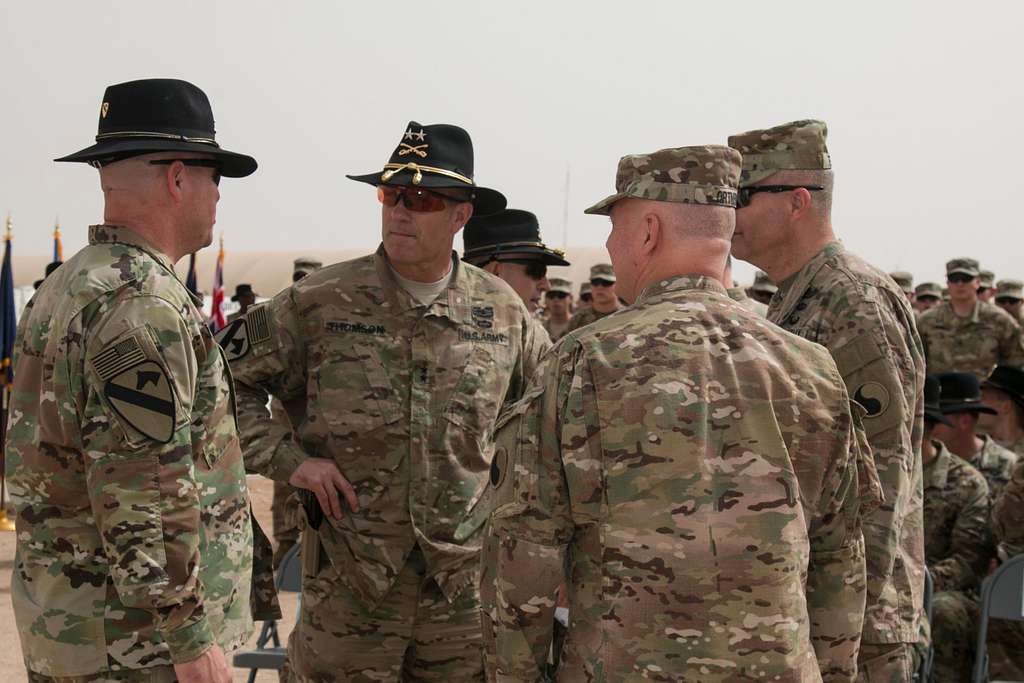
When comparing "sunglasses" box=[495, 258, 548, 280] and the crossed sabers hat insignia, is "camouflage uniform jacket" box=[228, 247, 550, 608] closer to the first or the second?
the crossed sabers hat insignia

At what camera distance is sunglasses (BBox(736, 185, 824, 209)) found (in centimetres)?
385

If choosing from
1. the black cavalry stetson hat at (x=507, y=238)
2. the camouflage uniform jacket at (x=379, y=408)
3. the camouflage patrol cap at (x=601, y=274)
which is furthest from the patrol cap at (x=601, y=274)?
the camouflage uniform jacket at (x=379, y=408)

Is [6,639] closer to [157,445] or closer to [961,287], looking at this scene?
[157,445]

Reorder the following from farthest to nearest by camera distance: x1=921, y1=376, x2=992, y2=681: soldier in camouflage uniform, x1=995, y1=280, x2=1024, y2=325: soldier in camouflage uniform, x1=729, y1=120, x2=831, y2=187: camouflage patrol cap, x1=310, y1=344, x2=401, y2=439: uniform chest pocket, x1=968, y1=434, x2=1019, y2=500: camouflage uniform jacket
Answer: x1=995, y1=280, x2=1024, y2=325: soldier in camouflage uniform < x1=968, y1=434, x2=1019, y2=500: camouflage uniform jacket < x1=921, y1=376, x2=992, y2=681: soldier in camouflage uniform < x1=310, y1=344, x2=401, y2=439: uniform chest pocket < x1=729, y1=120, x2=831, y2=187: camouflage patrol cap

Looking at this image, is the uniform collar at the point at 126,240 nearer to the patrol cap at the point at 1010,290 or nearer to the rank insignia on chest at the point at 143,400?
the rank insignia on chest at the point at 143,400

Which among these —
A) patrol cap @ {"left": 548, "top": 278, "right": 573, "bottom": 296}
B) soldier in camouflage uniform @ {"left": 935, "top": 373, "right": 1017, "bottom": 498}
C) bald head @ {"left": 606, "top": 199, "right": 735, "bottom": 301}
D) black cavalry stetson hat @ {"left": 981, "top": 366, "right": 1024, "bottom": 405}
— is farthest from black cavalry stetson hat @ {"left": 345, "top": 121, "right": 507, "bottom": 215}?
patrol cap @ {"left": 548, "top": 278, "right": 573, "bottom": 296}

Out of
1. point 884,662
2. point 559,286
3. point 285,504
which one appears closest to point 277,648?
point 285,504

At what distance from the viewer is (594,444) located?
2.68 metres

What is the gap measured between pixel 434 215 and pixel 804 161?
54.5 inches

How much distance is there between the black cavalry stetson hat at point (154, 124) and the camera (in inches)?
124

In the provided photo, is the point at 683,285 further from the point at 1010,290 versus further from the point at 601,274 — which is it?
the point at 1010,290

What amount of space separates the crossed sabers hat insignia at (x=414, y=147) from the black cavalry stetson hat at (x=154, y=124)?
1.16m

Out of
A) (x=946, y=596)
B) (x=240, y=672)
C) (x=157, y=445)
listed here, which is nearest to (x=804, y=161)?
(x=157, y=445)

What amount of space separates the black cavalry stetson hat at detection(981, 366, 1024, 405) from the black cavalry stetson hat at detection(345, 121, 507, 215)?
4314 mm
